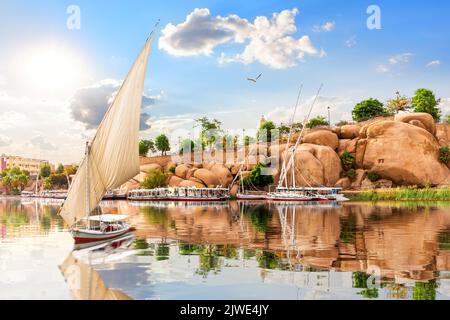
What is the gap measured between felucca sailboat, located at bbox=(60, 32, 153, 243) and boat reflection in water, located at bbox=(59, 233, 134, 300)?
42.1 inches

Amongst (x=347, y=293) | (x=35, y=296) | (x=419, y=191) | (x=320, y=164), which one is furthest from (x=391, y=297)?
(x=320, y=164)

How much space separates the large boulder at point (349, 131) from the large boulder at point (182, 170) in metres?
36.1

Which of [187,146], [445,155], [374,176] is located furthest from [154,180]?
[445,155]

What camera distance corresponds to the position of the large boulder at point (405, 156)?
8131 cm

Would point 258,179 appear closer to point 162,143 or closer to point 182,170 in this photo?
point 182,170

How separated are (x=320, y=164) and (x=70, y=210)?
65.5 meters

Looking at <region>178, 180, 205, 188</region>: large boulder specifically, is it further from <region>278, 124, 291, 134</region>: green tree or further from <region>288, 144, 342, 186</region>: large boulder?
<region>278, 124, 291, 134</region>: green tree

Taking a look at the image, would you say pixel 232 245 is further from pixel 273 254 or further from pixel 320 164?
pixel 320 164

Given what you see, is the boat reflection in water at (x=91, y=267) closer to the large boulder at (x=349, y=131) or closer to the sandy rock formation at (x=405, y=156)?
the sandy rock formation at (x=405, y=156)

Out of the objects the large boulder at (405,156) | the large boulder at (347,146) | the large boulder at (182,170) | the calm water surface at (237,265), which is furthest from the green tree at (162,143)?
the calm water surface at (237,265)

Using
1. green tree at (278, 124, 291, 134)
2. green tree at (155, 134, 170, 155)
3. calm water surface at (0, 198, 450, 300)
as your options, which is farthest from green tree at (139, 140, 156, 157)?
calm water surface at (0, 198, 450, 300)

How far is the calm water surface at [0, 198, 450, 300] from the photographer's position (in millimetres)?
14906

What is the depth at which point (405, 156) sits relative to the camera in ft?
269

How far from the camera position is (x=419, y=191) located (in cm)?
7231
